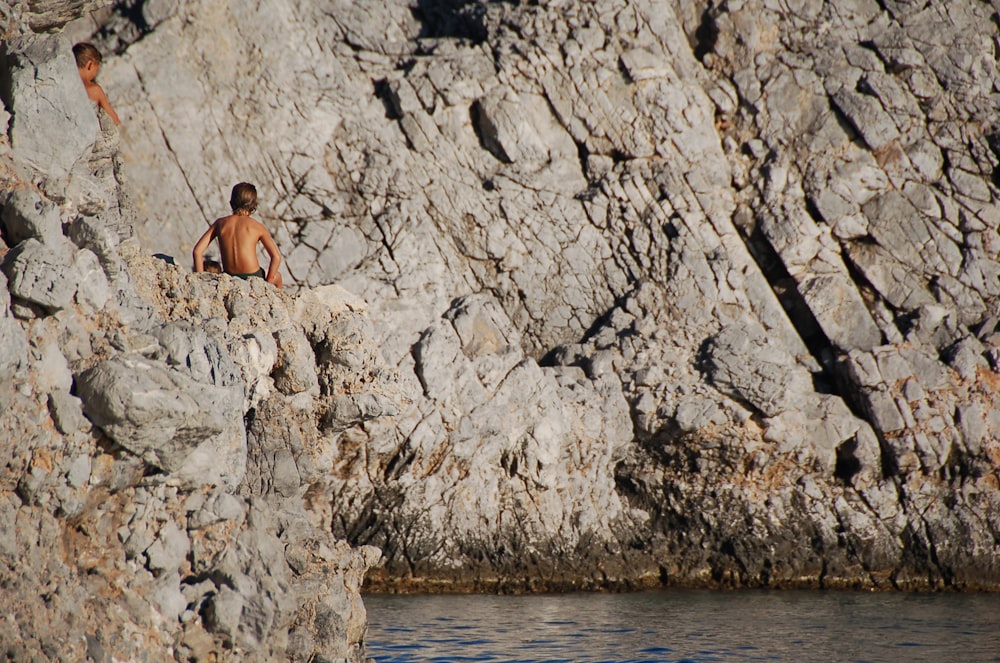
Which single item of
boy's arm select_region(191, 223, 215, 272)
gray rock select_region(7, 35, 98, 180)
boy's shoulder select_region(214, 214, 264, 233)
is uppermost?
boy's shoulder select_region(214, 214, 264, 233)

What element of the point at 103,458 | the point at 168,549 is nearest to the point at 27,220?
the point at 103,458

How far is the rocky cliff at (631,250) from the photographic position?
42.3 ft

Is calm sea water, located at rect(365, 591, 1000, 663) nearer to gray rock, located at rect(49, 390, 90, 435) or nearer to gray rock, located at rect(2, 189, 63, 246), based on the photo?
gray rock, located at rect(49, 390, 90, 435)

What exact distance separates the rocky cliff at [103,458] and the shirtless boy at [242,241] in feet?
9.15

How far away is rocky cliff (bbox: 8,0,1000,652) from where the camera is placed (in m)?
12.9

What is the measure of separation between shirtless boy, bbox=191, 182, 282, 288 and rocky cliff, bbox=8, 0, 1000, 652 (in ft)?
11.9

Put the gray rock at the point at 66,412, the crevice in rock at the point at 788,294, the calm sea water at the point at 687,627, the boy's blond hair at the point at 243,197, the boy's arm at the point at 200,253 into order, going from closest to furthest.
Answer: the gray rock at the point at 66,412 → the boy's arm at the point at 200,253 → the boy's blond hair at the point at 243,197 → the calm sea water at the point at 687,627 → the crevice in rock at the point at 788,294

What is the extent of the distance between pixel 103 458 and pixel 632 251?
1027 cm

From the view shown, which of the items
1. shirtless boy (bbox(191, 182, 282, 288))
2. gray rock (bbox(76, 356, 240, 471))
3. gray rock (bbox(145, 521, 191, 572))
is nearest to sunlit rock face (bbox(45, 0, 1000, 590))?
shirtless boy (bbox(191, 182, 282, 288))

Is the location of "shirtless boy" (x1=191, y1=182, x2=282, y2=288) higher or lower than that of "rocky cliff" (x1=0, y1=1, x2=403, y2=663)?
higher

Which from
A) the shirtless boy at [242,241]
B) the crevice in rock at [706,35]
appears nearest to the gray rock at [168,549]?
the shirtless boy at [242,241]

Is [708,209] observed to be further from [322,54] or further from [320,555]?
[320,555]

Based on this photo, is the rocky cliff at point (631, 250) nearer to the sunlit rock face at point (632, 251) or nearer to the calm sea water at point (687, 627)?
the sunlit rock face at point (632, 251)

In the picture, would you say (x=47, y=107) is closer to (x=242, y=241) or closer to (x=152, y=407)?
(x=152, y=407)
